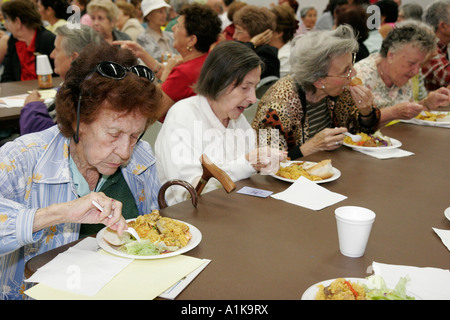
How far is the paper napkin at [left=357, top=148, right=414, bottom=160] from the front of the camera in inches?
93.3

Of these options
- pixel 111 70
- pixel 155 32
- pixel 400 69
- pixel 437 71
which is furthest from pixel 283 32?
pixel 111 70

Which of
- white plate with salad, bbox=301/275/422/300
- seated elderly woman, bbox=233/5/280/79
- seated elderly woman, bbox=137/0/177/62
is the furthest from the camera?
seated elderly woman, bbox=137/0/177/62

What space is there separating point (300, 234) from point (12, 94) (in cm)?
315

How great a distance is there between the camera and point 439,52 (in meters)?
4.82

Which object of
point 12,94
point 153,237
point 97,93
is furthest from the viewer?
point 12,94

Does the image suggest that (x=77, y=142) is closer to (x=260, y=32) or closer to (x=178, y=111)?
(x=178, y=111)

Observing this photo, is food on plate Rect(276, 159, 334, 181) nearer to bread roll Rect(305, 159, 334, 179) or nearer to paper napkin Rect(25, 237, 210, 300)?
bread roll Rect(305, 159, 334, 179)

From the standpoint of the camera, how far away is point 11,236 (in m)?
1.25

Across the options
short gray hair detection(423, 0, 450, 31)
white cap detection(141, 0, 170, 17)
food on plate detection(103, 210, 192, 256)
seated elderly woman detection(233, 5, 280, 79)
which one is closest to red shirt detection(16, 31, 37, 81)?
white cap detection(141, 0, 170, 17)

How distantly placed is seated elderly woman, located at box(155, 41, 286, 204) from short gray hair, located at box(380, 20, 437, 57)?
1.58m

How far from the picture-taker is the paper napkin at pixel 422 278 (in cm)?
113

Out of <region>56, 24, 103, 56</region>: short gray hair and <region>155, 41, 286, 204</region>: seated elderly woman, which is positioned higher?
<region>56, 24, 103, 56</region>: short gray hair
